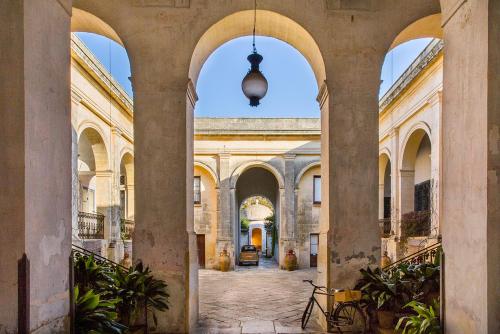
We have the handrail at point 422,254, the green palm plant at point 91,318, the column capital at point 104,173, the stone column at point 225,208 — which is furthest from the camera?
the stone column at point 225,208

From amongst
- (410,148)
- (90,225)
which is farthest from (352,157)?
(90,225)

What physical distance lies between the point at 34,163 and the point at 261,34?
521cm

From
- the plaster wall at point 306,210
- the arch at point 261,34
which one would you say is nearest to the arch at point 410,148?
the plaster wall at point 306,210

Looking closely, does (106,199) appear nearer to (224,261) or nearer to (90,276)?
(224,261)

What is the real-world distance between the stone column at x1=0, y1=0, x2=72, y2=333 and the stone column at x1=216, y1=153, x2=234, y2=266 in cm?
1576

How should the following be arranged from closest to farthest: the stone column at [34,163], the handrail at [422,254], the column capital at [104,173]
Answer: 1. the stone column at [34,163]
2. the handrail at [422,254]
3. the column capital at [104,173]

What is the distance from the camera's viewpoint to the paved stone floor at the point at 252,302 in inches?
280

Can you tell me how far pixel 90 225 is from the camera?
47.2ft

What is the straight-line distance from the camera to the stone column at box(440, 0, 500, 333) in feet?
10.1

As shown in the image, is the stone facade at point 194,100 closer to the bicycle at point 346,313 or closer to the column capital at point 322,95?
the column capital at point 322,95

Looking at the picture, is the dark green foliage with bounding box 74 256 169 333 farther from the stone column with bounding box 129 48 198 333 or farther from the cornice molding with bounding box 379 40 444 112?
the cornice molding with bounding box 379 40 444 112

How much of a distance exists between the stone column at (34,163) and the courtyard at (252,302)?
3926 mm

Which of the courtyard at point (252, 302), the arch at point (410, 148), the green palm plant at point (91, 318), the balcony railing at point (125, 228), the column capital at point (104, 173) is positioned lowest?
the courtyard at point (252, 302)

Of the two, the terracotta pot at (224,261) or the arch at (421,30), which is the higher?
the arch at (421,30)
